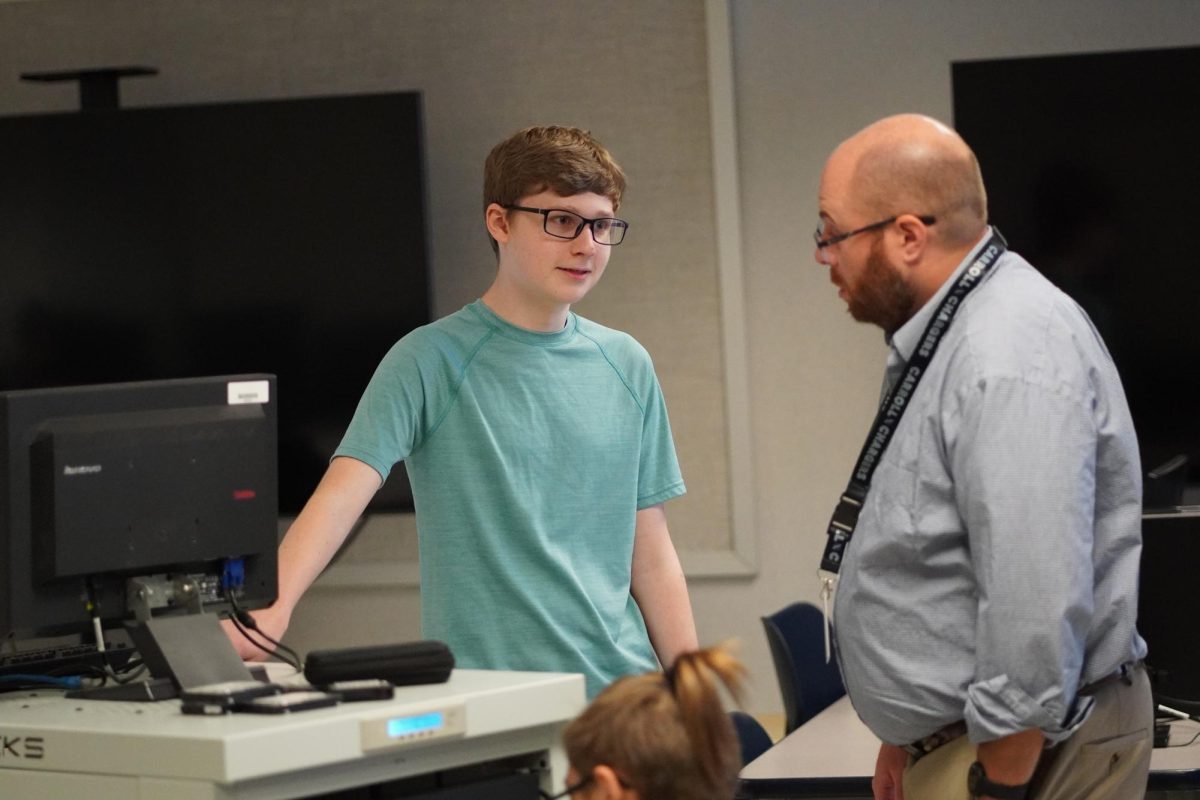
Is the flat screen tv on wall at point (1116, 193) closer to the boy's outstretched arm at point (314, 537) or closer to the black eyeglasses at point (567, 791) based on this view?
the boy's outstretched arm at point (314, 537)

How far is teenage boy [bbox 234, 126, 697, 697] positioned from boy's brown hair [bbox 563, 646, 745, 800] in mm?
604

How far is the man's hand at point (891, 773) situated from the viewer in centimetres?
221

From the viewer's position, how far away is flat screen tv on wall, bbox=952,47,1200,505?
4.85 meters

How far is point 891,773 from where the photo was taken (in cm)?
224

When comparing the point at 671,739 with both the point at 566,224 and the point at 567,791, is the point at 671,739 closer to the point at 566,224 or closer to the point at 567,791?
the point at 567,791

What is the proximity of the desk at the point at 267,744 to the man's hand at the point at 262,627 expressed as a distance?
8.8 inches

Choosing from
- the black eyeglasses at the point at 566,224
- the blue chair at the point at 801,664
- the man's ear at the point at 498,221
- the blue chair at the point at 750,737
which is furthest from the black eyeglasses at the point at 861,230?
the blue chair at the point at 801,664

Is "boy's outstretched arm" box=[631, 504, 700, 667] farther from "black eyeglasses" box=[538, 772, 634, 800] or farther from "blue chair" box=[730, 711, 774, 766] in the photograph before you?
"blue chair" box=[730, 711, 774, 766]

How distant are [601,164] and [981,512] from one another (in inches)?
36.5

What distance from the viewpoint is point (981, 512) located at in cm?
187

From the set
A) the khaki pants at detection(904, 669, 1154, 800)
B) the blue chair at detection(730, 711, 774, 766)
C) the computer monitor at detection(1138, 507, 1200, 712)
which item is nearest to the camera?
the khaki pants at detection(904, 669, 1154, 800)

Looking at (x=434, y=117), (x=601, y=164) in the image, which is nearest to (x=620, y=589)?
(x=601, y=164)

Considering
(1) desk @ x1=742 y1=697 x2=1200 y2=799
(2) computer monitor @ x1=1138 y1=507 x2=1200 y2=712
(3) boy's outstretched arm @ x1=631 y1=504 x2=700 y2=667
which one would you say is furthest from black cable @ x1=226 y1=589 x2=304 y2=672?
(2) computer monitor @ x1=1138 y1=507 x2=1200 y2=712

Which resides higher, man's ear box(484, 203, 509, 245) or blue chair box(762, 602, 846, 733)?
man's ear box(484, 203, 509, 245)
